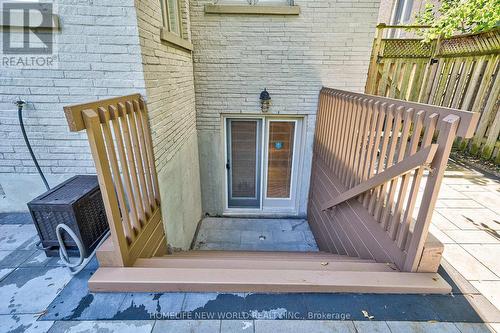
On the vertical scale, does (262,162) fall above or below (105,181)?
below

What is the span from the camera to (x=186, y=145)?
11.5 ft

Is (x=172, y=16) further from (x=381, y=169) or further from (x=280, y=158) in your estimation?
(x=381, y=169)

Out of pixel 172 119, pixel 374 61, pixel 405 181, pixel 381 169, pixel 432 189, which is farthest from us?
pixel 374 61

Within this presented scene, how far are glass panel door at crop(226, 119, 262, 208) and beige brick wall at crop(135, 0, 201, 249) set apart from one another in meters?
0.72

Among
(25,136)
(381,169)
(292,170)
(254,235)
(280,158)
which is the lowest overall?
(254,235)

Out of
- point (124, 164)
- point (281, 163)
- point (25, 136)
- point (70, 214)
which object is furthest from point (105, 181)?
point (281, 163)

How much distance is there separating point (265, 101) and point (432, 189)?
2904 millimetres

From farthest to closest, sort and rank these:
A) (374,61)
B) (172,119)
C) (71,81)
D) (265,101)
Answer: (374,61)
(265,101)
(172,119)
(71,81)

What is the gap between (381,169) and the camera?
6.23 feet

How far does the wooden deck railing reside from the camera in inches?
53.6

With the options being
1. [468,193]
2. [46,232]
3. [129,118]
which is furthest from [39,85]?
[468,193]

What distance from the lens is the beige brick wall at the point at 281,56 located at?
139 inches

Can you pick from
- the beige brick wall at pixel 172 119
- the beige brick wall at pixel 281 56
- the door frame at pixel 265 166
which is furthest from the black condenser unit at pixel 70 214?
the door frame at pixel 265 166

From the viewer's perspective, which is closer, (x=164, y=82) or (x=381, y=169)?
(x=381, y=169)
